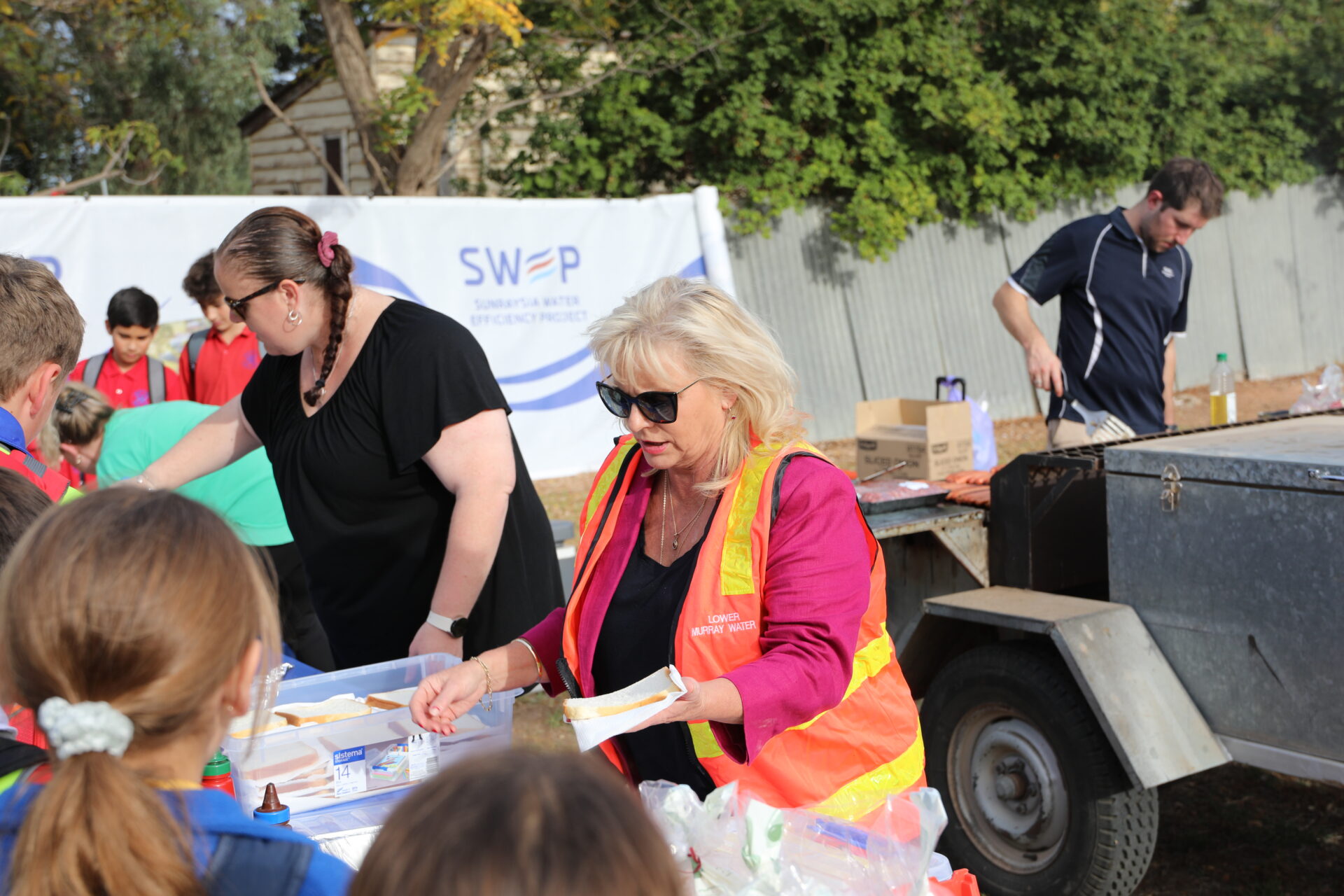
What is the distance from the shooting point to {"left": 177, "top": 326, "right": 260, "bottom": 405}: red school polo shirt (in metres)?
6.04

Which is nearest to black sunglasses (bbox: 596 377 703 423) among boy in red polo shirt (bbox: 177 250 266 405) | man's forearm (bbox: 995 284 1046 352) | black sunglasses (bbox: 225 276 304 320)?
black sunglasses (bbox: 225 276 304 320)

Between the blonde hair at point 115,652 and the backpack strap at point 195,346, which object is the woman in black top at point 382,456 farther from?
the backpack strap at point 195,346

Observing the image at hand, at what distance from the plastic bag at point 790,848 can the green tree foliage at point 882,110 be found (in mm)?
10262

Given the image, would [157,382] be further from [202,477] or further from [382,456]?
[382,456]

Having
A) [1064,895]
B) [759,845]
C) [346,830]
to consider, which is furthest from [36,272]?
[1064,895]

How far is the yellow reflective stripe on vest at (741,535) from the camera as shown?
215 centimetres

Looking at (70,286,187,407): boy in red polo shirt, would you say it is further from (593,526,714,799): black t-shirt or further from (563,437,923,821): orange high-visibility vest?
(563,437,923,821): orange high-visibility vest

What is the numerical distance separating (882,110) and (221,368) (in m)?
8.66

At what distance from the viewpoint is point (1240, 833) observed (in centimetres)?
422

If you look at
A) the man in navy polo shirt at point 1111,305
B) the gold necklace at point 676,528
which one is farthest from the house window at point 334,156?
the gold necklace at point 676,528

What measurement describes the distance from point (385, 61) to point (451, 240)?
9.81 meters

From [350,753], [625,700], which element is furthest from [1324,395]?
[350,753]

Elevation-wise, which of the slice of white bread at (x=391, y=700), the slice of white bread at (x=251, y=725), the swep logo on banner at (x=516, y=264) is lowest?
the slice of white bread at (x=391, y=700)

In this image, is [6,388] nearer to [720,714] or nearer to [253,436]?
[253,436]
